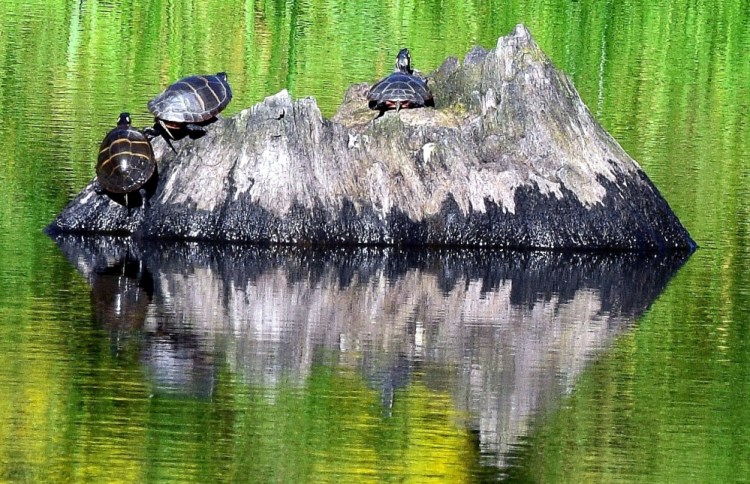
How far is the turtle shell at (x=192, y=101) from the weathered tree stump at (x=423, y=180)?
0.72 feet

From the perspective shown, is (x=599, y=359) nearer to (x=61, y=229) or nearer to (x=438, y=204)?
(x=438, y=204)

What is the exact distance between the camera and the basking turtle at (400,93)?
1519 cm

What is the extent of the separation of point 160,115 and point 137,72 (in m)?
8.72

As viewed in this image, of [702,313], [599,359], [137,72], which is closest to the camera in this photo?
[599,359]

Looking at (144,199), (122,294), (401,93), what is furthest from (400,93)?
(122,294)

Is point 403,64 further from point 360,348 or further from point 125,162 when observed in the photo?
point 360,348

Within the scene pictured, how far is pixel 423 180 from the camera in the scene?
1448 centimetres

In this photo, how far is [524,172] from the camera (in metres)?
14.6

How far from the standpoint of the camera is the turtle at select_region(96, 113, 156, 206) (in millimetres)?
13896

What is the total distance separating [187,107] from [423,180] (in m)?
1.93

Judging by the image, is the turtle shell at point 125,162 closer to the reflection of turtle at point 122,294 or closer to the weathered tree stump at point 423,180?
the weathered tree stump at point 423,180

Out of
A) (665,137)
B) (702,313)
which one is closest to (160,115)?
(702,313)

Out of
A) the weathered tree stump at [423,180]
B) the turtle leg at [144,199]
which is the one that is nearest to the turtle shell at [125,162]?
the turtle leg at [144,199]

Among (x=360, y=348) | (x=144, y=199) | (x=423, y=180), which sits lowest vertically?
(x=360, y=348)
